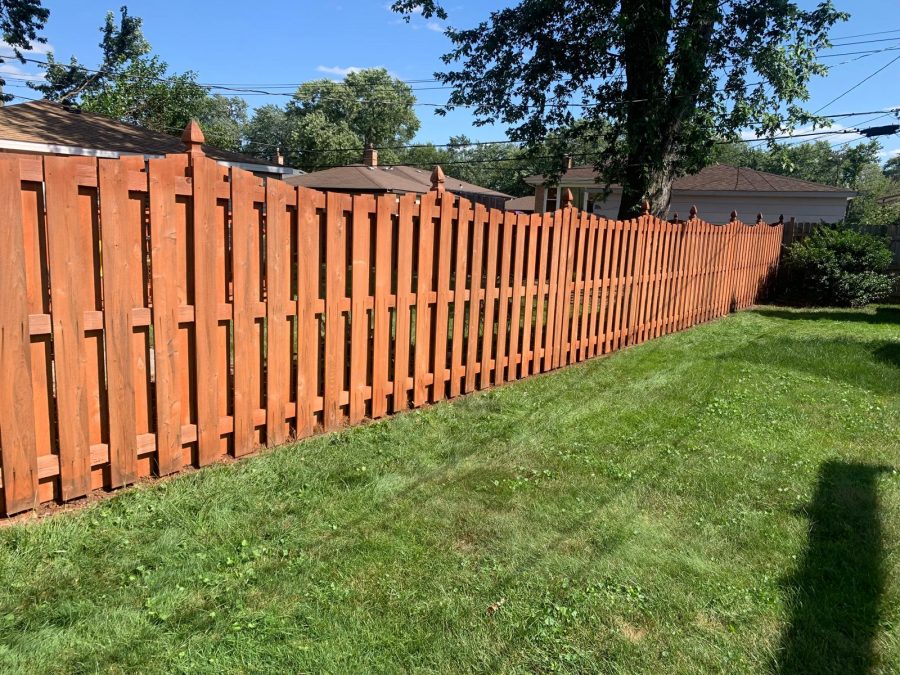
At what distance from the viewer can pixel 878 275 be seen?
13422mm

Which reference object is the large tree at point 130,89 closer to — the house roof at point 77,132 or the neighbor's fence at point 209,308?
the house roof at point 77,132

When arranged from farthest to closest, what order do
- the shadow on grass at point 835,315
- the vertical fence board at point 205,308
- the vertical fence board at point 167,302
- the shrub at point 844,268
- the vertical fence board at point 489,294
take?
the shrub at point 844,268
the shadow on grass at point 835,315
the vertical fence board at point 489,294
the vertical fence board at point 205,308
the vertical fence board at point 167,302

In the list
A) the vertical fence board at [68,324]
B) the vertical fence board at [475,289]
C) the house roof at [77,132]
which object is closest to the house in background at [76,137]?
the house roof at [77,132]

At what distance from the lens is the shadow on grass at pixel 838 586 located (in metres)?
2.37

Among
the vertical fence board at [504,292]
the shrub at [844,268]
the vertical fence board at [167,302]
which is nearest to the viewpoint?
the vertical fence board at [167,302]

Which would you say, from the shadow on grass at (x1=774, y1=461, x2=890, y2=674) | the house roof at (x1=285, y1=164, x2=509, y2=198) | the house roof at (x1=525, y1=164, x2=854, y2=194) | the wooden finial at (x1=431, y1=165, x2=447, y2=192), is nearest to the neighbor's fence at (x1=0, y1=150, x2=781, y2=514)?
the wooden finial at (x1=431, y1=165, x2=447, y2=192)

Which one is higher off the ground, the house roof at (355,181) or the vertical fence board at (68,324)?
the house roof at (355,181)

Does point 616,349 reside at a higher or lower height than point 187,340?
lower

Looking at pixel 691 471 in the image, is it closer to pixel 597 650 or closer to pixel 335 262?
pixel 597 650

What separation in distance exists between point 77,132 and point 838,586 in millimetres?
14746

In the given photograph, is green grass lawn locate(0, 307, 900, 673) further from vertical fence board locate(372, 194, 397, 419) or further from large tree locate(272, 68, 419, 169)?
large tree locate(272, 68, 419, 169)

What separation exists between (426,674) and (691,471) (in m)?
2.55

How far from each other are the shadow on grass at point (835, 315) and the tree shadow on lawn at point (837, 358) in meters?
2.88

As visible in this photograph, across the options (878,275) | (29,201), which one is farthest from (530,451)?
(878,275)
